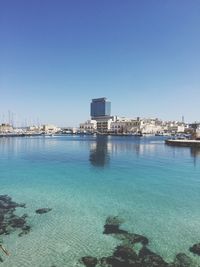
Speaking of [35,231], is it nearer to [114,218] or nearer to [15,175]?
[114,218]

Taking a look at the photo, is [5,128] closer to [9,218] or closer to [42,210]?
[42,210]

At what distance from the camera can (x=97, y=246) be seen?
1132 centimetres

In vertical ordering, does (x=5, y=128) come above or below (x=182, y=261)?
above

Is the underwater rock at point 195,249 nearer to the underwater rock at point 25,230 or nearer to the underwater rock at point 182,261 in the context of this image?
the underwater rock at point 182,261

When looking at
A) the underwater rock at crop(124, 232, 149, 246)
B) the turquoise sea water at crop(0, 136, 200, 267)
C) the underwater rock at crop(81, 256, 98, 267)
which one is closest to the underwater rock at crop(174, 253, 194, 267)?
the turquoise sea water at crop(0, 136, 200, 267)

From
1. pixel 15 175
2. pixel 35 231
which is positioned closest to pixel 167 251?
pixel 35 231

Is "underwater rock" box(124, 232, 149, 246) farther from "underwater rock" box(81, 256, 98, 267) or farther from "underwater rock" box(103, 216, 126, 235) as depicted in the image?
"underwater rock" box(81, 256, 98, 267)

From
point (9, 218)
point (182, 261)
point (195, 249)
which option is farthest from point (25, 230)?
point (195, 249)

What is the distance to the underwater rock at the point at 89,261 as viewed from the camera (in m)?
9.67

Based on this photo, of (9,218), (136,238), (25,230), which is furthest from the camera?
(9,218)

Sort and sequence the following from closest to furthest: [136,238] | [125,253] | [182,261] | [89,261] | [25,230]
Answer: [89,261] < [182,261] < [125,253] < [136,238] < [25,230]

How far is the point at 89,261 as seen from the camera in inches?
390

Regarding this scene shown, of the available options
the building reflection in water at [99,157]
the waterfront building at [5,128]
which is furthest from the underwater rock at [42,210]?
the waterfront building at [5,128]

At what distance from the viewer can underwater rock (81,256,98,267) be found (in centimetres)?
967
